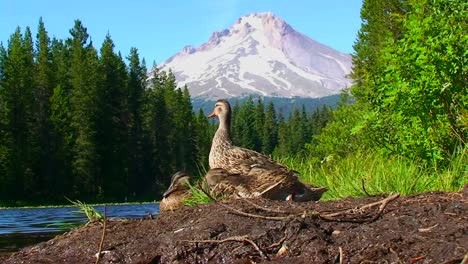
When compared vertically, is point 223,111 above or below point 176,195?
above

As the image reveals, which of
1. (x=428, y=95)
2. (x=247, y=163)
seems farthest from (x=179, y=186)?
(x=428, y=95)

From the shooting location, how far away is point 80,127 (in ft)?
282

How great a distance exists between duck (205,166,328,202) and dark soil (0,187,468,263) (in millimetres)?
1008

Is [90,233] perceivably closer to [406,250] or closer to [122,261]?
[122,261]

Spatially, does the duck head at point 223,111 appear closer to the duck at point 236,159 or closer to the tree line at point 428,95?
the duck at point 236,159

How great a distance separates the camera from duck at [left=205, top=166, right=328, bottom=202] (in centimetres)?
1014

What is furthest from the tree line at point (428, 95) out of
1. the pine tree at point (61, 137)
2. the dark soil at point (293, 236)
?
the pine tree at point (61, 137)

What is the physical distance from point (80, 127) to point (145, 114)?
21.7m

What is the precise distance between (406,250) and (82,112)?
8195 cm

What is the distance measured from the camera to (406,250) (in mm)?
6633

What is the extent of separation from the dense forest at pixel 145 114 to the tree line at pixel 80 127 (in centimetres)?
15

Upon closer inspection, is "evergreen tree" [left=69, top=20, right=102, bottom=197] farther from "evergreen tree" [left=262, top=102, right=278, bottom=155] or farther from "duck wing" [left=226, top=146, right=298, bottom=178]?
"evergreen tree" [left=262, top=102, right=278, bottom=155]

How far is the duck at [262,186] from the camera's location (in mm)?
10141

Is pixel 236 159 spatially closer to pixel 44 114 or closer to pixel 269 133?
pixel 44 114
